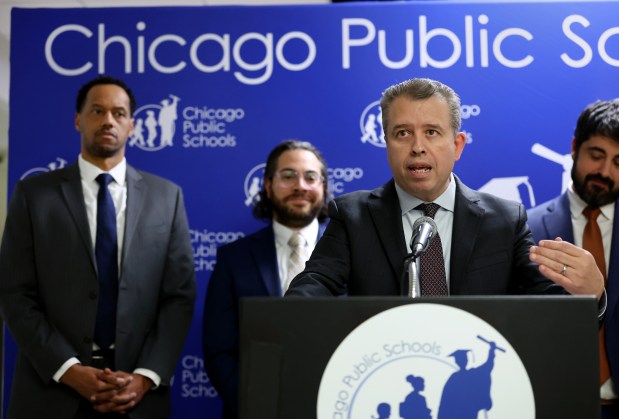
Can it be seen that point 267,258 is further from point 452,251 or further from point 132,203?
point 452,251

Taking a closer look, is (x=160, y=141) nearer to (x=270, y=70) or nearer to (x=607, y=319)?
(x=270, y=70)

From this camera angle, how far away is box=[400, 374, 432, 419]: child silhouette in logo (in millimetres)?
1484

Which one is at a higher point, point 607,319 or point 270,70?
point 270,70

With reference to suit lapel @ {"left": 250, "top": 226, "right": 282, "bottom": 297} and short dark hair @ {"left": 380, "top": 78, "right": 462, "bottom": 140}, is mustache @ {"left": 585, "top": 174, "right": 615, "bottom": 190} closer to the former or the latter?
short dark hair @ {"left": 380, "top": 78, "right": 462, "bottom": 140}

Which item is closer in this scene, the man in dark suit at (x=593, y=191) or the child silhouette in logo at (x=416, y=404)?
the child silhouette in logo at (x=416, y=404)

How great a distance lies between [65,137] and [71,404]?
1483 mm

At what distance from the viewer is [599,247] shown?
327cm

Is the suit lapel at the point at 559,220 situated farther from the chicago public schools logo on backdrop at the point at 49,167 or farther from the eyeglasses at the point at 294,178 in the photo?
the chicago public schools logo on backdrop at the point at 49,167

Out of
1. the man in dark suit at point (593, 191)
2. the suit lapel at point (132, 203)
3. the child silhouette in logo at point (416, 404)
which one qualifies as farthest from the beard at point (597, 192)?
the child silhouette in logo at point (416, 404)

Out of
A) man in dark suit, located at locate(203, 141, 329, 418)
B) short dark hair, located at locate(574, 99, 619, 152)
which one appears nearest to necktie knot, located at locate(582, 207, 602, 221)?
short dark hair, located at locate(574, 99, 619, 152)

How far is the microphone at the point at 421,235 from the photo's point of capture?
5.90ft

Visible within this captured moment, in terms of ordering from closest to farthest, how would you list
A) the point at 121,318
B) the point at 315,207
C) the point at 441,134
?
the point at 441,134, the point at 121,318, the point at 315,207

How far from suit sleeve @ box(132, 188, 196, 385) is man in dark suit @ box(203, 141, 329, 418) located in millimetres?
147

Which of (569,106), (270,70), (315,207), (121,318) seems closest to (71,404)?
(121,318)
